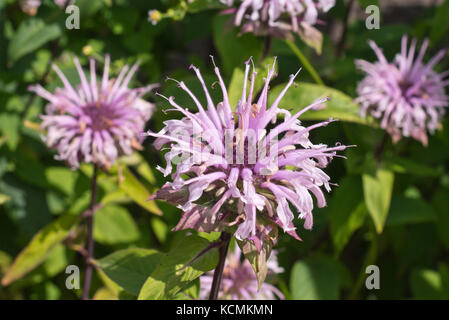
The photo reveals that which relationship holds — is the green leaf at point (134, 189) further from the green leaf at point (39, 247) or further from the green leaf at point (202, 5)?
the green leaf at point (202, 5)

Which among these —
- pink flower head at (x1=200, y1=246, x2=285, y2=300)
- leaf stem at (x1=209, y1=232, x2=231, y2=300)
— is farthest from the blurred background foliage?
leaf stem at (x1=209, y1=232, x2=231, y2=300)

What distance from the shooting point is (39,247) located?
1.70 m

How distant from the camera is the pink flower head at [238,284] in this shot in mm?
1490

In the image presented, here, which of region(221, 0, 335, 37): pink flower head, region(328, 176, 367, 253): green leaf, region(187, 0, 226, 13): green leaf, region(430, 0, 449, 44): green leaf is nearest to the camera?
region(221, 0, 335, 37): pink flower head

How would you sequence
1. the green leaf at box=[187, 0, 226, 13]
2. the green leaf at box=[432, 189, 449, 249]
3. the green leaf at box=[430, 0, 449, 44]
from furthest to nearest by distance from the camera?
1. the green leaf at box=[432, 189, 449, 249]
2. the green leaf at box=[430, 0, 449, 44]
3. the green leaf at box=[187, 0, 226, 13]

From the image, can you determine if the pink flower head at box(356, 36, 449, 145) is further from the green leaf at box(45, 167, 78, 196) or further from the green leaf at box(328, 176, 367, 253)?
the green leaf at box(45, 167, 78, 196)

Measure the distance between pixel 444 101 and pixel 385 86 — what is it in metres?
0.25

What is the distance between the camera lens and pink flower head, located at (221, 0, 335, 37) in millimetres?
1488

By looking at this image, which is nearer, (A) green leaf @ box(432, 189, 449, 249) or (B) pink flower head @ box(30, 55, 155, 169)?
(B) pink flower head @ box(30, 55, 155, 169)

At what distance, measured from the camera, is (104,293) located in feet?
5.45

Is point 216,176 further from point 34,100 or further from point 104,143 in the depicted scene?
point 34,100

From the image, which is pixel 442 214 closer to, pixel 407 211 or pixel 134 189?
pixel 407 211

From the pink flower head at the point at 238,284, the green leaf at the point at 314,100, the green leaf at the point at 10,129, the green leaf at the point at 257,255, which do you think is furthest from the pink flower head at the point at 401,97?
the green leaf at the point at 10,129
